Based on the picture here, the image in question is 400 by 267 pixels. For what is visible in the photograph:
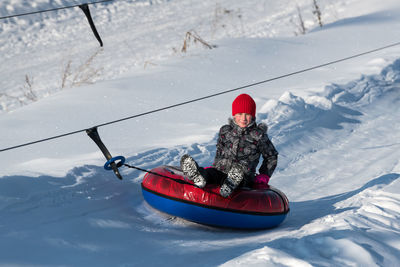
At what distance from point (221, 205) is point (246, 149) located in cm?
65

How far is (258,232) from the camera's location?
407 cm

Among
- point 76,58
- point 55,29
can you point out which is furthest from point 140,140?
point 55,29

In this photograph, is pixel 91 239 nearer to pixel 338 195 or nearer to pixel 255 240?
pixel 255 240

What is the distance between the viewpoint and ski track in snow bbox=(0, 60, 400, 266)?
3.10 metres

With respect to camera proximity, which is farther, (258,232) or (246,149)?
(246,149)

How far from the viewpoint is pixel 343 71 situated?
8.70 meters

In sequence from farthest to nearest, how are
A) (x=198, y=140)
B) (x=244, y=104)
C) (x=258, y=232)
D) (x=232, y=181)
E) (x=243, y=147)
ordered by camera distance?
(x=198, y=140) → (x=243, y=147) → (x=244, y=104) → (x=258, y=232) → (x=232, y=181)

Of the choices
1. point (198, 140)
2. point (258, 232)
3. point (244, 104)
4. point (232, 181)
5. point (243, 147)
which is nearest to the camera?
point (232, 181)

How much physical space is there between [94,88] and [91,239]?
4.32m

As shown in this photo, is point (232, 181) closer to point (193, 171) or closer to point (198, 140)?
point (193, 171)

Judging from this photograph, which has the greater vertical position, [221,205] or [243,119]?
[243,119]

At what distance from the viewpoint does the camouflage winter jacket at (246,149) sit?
173 inches

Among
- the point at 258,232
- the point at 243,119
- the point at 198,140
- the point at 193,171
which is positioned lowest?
the point at 258,232

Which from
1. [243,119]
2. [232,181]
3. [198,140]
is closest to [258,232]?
[232,181]
